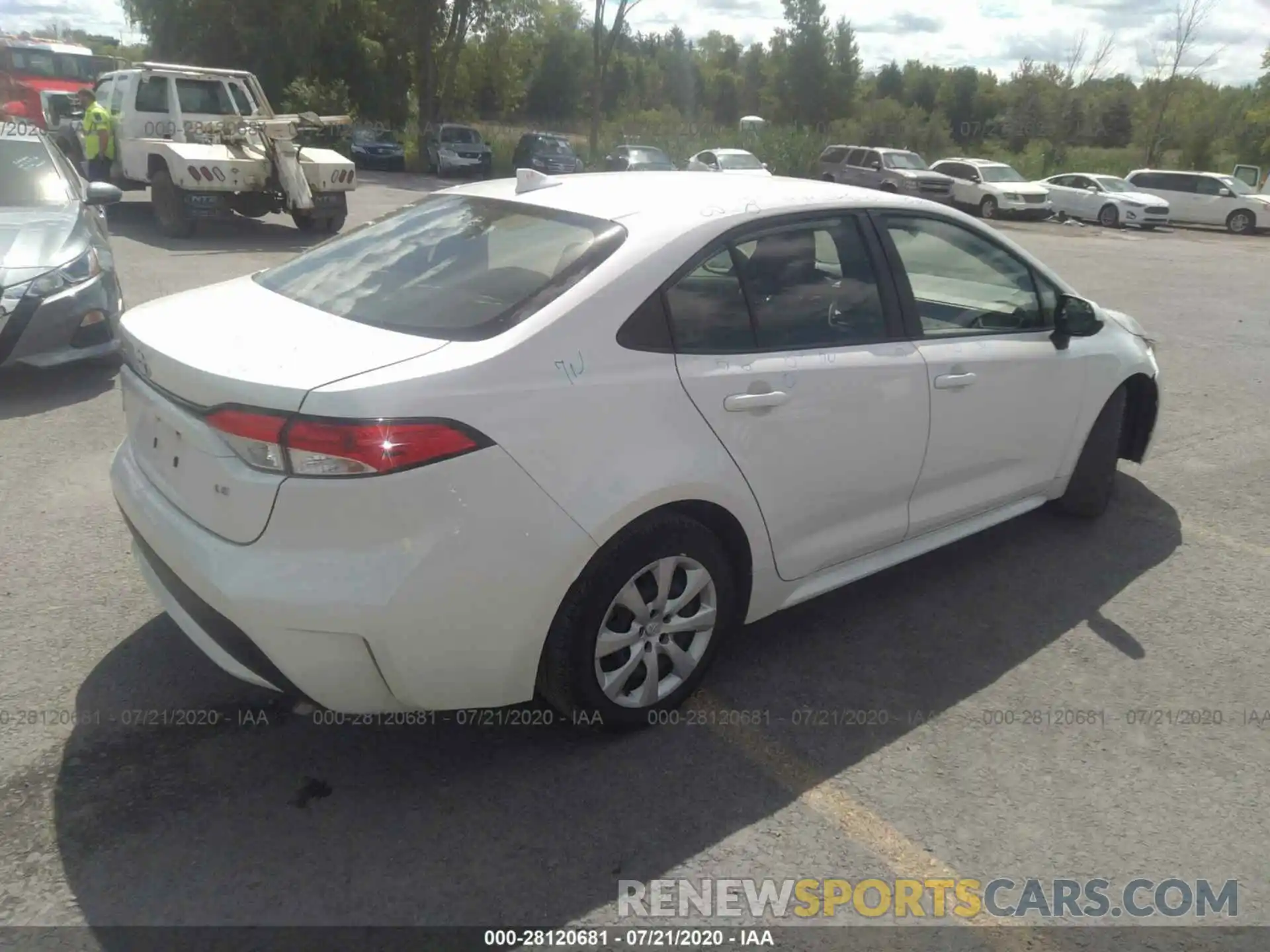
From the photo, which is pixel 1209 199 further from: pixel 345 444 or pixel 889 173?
pixel 345 444

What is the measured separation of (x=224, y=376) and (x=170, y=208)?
12.1 metres

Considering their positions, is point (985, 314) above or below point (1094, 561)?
above

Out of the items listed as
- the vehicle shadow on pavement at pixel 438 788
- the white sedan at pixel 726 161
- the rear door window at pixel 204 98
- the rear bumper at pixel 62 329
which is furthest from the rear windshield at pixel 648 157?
the vehicle shadow on pavement at pixel 438 788

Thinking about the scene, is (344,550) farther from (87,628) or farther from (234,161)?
(234,161)

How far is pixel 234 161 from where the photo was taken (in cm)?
1287

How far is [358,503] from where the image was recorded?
250 cm

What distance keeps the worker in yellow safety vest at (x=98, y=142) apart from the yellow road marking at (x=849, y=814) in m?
14.4

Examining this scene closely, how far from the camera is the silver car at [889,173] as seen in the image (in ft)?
92.1

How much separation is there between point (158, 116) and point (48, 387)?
9.20m

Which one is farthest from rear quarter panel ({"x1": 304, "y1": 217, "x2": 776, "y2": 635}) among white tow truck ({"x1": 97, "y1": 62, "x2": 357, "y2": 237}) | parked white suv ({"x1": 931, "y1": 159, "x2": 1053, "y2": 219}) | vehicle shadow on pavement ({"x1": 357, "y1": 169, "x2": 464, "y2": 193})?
parked white suv ({"x1": 931, "y1": 159, "x2": 1053, "y2": 219})

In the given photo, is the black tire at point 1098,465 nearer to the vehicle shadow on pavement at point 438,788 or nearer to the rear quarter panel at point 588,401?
the vehicle shadow on pavement at point 438,788

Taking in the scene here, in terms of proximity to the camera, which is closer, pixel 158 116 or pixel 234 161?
pixel 234 161

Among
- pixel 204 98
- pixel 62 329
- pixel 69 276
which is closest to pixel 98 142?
pixel 204 98

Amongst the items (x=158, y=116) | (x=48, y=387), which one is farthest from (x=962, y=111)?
(x=48, y=387)
